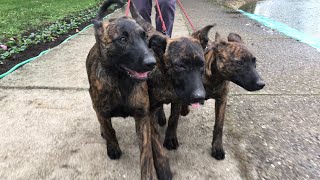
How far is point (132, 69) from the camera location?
8.41ft

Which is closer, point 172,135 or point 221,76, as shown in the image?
point 221,76

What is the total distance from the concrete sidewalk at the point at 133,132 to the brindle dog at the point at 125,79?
0.94ft

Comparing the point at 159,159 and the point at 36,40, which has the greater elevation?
the point at 159,159

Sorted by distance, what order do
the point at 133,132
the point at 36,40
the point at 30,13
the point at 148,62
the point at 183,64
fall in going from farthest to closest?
the point at 30,13 < the point at 36,40 < the point at 133,132 < the point at 183,64 < the point at 148,62

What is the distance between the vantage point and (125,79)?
2.77 meters

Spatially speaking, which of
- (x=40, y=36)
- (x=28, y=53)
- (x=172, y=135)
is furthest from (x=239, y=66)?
(x=40, y=36)

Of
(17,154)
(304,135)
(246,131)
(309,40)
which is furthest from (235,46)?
(309,40)

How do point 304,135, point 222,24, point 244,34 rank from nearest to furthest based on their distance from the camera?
point 304,135 < point 244,34 < point 222,24

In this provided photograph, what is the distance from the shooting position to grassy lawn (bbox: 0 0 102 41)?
832 cm

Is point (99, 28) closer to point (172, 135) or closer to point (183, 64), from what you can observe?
point (183, 64)

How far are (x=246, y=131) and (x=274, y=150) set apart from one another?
406 mm

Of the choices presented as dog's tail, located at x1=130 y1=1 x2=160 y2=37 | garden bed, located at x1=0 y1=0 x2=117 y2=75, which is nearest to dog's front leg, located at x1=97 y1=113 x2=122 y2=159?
dog's tail, located at x1=130 y1=1 x2=160 y2=37

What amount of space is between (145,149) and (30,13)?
9426 mm

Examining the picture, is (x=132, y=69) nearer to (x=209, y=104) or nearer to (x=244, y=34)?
(x=209, y=104)
